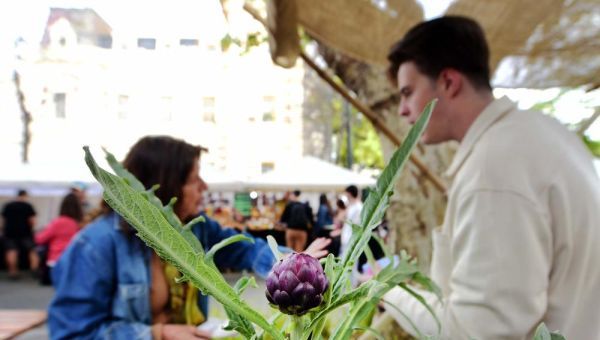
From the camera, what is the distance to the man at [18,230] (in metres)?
9.23

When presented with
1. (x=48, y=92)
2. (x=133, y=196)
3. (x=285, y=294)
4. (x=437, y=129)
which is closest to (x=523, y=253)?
(x=437, y=129)

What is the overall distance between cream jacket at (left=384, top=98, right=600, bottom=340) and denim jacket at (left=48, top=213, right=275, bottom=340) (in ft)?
2.67

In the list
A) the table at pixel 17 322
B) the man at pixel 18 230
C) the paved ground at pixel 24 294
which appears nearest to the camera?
the table at pixel 17 322

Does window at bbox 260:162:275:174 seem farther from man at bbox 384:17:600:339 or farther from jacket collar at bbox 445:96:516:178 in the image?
man at bbox 384:17:600:339

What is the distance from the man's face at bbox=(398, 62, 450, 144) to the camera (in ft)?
4.64

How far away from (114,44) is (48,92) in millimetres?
2844

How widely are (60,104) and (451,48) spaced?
21247mm

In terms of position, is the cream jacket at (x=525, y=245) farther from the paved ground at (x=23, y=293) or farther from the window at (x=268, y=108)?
the window at (x=268, y=108)

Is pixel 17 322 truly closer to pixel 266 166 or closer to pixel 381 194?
pixel 381 194

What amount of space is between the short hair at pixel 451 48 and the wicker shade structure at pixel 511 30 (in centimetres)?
45

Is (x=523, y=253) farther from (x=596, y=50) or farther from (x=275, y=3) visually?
(x=596, y=50)

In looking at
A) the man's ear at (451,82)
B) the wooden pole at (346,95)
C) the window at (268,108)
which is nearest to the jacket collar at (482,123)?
the man's ear at (451,82)

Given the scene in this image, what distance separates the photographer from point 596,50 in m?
1.88

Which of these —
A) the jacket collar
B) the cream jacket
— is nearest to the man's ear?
the jacket collar
